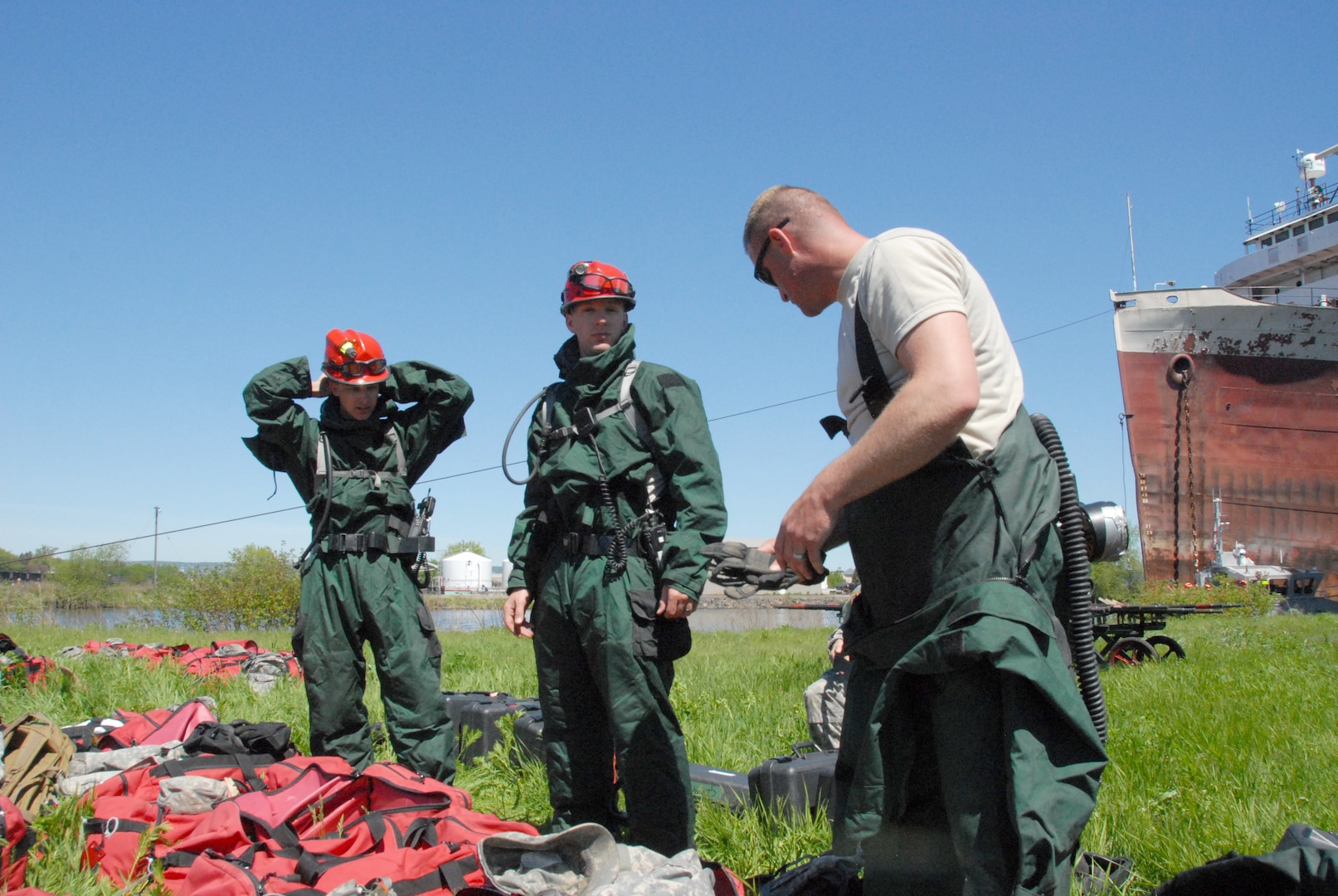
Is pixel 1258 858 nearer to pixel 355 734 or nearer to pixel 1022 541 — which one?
pixel 1022 541

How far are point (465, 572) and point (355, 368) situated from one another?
77.6m

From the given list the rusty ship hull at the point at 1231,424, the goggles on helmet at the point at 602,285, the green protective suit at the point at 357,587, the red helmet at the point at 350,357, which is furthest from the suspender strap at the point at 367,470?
the rusty ship hull at the point at 1231,424

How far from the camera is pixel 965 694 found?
1.68 meters

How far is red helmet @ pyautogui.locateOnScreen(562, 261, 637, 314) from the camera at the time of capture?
356cm

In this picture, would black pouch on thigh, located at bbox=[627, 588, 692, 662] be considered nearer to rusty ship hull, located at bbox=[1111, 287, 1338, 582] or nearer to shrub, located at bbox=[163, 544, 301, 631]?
rusty ship hull, located at bbox=[1111, 287, 1338, 582]

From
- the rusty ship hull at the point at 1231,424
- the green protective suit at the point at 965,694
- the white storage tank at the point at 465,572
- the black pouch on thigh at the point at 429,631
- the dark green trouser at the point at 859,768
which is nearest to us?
the green protective suit at the point at 965,694

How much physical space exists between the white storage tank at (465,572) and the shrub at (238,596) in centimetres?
4880

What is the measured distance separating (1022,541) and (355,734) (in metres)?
3.57

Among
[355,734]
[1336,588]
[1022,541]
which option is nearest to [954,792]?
[1022,541]

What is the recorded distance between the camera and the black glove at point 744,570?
1951mm

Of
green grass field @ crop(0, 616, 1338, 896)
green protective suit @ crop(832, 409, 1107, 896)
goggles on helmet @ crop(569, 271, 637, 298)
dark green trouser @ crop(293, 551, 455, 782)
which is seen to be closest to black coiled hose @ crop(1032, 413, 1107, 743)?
green protective suit @ crop(832, 409, 1107, 896)

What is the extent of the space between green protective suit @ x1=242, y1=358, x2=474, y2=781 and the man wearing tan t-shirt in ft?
9.28

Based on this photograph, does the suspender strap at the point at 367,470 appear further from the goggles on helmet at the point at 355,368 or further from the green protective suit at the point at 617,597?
the green protective suit at the point at 617,597

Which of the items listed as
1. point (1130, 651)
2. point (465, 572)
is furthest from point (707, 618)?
point (465, 572)
